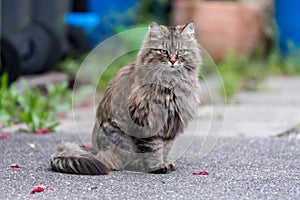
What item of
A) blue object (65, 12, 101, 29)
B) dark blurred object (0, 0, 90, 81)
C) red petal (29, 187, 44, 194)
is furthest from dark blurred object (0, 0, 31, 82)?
red petal (29, 187, 44, 194)

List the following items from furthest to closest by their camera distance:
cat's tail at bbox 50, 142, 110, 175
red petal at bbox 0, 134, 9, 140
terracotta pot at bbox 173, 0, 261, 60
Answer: terracotta pot at bbox 173, 0, 261, 60, red petal at bbox 0, 134, 9, 140, cat's tail at bbox 50, 142, 110, 175

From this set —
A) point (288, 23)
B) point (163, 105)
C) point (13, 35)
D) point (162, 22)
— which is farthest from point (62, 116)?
point (288, 23)

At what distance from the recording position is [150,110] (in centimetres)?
471

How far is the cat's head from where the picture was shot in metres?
4.71

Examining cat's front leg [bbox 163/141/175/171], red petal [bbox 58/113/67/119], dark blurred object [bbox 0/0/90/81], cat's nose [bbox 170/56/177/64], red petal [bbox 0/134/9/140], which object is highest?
cat's nose [bbox 170/56/177/64]

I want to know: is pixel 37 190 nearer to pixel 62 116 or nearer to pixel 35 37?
pixel 62 116

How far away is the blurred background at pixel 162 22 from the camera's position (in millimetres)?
8945

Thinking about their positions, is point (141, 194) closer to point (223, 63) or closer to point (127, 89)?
point (127, 89)

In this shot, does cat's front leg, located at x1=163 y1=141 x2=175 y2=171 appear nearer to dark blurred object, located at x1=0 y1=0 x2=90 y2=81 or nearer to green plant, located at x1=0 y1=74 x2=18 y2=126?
green plant, located at x1=0 y1=74 x2=18 y2=126

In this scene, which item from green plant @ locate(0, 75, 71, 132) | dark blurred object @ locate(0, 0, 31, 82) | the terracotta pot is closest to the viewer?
green plant @ locate(0, 75, 71, 132)

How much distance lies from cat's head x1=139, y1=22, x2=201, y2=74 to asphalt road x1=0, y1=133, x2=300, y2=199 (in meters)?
0.68

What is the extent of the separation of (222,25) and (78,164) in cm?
734

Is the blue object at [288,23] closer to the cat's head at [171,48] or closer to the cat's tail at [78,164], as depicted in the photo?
the cat's head at [171,48]

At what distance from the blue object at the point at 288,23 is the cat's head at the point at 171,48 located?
7.97 meters
